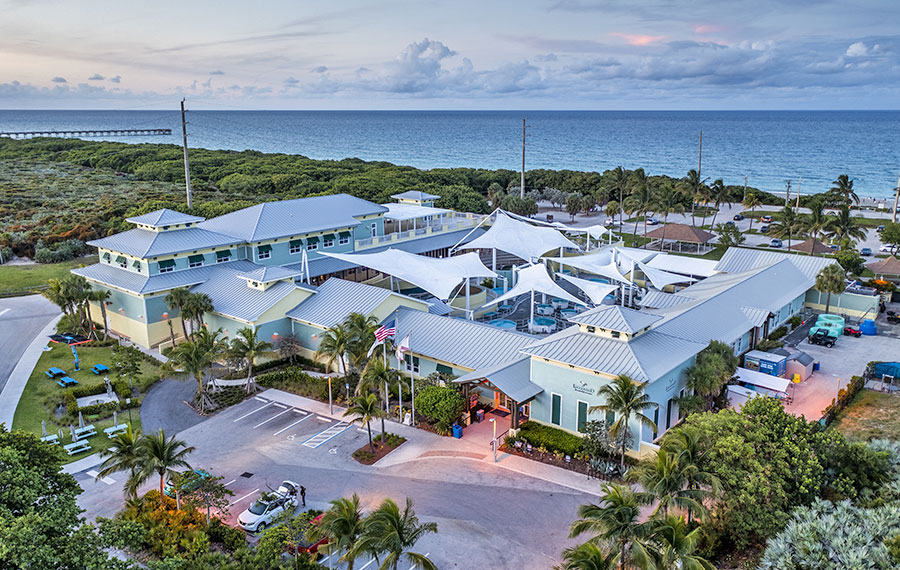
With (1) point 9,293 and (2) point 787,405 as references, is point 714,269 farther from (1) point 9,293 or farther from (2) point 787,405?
(1) point 9,293

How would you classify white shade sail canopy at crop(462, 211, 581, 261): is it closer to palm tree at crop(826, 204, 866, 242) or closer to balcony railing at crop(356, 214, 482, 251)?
balcony railing at crop(356, 214, 482, 251)

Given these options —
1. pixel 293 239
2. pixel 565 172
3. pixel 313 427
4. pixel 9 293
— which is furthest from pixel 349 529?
pixel 565 172

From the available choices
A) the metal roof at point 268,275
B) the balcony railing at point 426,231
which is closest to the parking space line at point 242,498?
the metal roof at point 268,275

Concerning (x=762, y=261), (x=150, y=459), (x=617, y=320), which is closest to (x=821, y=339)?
(x=762, y=261)

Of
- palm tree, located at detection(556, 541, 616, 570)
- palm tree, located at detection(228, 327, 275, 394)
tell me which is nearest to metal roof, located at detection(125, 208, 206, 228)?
palm tree, located at detection(228, 327, 275, 394)

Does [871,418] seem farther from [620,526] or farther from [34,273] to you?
[34,273]

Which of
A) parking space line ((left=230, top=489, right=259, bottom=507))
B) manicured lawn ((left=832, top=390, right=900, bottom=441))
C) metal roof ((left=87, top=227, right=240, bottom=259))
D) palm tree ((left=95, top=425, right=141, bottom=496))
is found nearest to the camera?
palm tree ((left=95, top=425, right=141, bottom=496))

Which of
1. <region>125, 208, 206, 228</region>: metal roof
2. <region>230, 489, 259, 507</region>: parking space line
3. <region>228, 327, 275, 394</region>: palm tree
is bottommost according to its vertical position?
<region>230, 489, 259, 507</region>: parking space line
